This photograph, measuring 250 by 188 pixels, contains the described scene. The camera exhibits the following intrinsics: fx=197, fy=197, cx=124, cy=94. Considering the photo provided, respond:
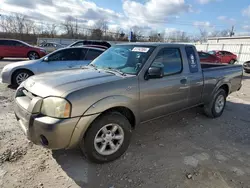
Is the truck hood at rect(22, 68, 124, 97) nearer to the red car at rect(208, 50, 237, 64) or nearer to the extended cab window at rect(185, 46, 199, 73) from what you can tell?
the extended cab window at rect(185, 46, 199, 73)

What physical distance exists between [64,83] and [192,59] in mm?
2656

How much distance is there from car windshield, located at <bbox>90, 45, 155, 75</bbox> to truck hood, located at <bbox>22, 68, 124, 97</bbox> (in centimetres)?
35

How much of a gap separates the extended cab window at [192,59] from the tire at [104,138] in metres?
1.87

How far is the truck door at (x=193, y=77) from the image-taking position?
3.92 m

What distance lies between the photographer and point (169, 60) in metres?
3.61

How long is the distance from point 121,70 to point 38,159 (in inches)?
73.4

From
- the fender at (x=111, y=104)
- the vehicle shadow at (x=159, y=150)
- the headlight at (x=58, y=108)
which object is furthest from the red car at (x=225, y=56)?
the headlight at (x=58, y=108)

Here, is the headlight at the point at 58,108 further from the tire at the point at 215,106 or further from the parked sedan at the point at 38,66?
the parked sedan at the point at 38,66

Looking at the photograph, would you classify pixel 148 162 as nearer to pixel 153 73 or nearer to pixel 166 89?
pixel 166 89

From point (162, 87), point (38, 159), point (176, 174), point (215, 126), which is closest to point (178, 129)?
point (215, 126)

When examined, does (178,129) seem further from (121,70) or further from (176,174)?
(121,70)

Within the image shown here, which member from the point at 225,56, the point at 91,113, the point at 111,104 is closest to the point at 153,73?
the point at 111,104

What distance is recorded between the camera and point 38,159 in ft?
9.58

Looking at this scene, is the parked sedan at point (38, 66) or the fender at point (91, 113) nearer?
the fender at point (91, 113)
